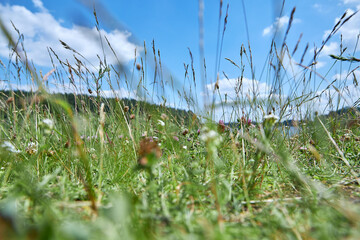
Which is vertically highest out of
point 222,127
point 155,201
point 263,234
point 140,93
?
point 140,93

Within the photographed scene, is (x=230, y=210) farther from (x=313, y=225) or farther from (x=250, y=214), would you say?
(x=313, y=225)

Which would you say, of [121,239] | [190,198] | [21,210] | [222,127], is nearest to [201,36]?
[222,127]

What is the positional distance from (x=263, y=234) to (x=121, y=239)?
507 mm

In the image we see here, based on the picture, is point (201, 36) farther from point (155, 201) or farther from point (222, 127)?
point (155, 201)

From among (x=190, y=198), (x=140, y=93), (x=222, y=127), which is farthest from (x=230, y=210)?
(x=140, y=93)

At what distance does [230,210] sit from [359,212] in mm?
484

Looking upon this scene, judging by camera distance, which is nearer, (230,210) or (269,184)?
(230,210)

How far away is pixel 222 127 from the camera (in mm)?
1860

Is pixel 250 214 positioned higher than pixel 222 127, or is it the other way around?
pixel 222 127

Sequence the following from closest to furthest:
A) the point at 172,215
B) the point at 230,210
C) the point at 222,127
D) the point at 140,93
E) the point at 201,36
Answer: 1. the point at 172,215
2. the point at 230,210
3. the point at 201,36
4. the point at 222,127
5. the point at 140,93

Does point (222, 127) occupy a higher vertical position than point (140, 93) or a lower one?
lower

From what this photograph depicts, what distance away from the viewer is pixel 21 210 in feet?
3.16

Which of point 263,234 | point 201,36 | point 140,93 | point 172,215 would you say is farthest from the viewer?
point 140,93

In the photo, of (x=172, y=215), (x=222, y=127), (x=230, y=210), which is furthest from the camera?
(x=222, y=127)
